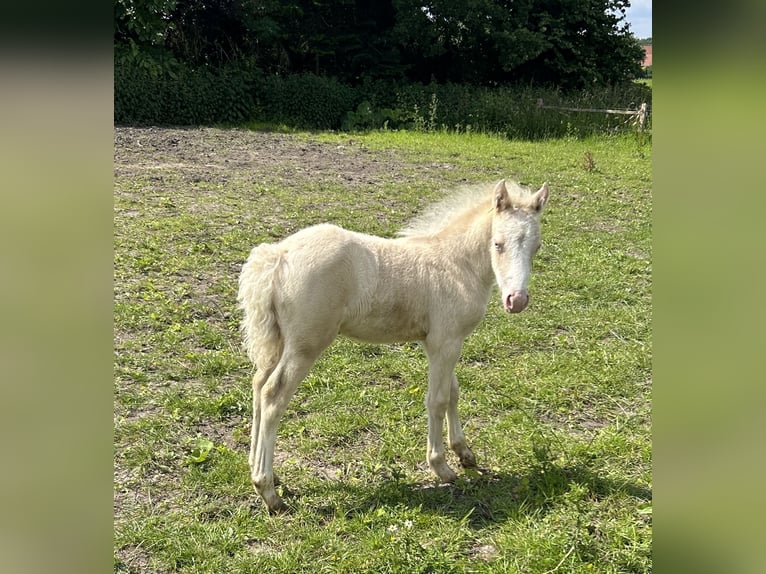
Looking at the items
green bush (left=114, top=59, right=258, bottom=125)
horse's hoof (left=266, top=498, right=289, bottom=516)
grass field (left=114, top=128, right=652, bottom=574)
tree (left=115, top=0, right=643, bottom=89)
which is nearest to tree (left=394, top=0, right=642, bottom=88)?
tree (left=115, top=0, right=643, bottom=89)

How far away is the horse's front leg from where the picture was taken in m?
3.53

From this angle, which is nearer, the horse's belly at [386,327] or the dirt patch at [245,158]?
the horse's belly at [386,327]

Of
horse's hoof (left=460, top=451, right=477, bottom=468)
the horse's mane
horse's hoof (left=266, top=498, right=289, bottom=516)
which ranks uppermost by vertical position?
the horse's mane

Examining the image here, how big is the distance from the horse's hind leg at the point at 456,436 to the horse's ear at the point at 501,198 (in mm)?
1081

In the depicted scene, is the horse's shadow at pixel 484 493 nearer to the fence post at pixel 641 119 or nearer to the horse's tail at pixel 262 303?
the horse's tail at pixel 262 303

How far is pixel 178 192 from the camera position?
392 inches

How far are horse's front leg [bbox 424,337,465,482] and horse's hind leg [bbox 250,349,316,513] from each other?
0.73 m

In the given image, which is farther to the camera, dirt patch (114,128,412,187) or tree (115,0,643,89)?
tree (115,0,643,89)

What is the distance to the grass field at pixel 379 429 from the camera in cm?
301
